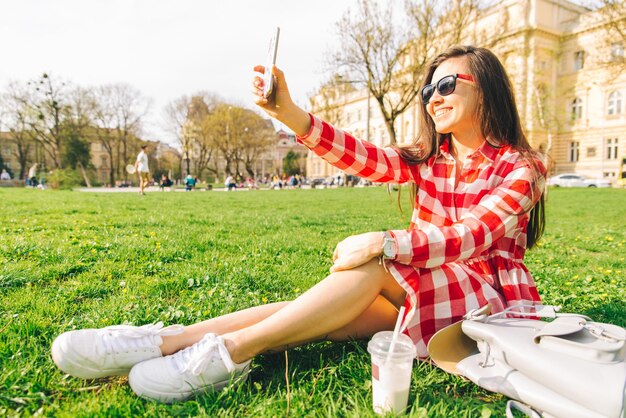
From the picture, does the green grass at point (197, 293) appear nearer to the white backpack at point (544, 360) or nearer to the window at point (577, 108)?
the white backpack at point (544, 360)

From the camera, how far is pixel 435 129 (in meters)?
2.57

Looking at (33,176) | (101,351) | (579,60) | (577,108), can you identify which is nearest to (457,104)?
(101,351)

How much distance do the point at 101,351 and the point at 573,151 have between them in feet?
172

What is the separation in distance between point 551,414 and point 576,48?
52717mm

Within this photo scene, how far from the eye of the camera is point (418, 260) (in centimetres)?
188

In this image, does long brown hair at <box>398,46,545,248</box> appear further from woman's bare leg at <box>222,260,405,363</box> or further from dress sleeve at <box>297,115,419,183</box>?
woman's bare leg at <box>222,260,405,363</box>

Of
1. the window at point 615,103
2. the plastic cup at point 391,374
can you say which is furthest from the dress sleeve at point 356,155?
the window at point 615,103

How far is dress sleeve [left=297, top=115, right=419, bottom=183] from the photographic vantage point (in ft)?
8.13

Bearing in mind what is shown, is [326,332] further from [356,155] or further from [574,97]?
[574,97]

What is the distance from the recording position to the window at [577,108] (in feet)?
144

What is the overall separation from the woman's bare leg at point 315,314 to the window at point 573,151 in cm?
5114

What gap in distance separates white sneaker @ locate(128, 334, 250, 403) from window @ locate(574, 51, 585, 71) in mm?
52737

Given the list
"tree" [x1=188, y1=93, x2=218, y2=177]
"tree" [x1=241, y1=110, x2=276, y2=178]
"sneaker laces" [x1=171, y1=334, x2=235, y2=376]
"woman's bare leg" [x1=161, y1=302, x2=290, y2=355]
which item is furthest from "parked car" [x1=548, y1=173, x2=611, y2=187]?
"sneaker laces" [x1=171, y1=334, x2=235, y2=376]

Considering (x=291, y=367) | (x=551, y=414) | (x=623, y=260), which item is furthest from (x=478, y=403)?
(x=623, y=260)
